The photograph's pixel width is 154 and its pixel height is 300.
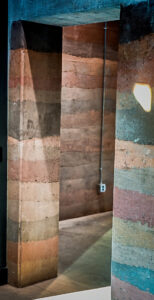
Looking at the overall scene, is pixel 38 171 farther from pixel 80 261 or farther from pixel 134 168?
pixel 134 168

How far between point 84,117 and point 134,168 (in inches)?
186

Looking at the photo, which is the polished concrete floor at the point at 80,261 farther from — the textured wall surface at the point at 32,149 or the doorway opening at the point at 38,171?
the textured wall surface at the point at 32,149

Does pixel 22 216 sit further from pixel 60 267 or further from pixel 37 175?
pixel 60 267

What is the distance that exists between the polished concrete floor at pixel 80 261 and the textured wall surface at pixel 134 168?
1.46 meters

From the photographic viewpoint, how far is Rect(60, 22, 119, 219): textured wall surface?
8.77 meters

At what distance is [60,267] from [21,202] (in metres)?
1.28

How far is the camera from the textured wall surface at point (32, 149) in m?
5.83

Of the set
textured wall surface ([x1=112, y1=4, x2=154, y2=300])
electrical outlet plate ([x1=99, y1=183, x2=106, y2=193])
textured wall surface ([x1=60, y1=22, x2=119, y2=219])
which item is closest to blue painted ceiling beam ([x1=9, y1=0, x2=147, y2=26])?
textured wall surface ([x1=112, y1=4, x2=154, y2=300])

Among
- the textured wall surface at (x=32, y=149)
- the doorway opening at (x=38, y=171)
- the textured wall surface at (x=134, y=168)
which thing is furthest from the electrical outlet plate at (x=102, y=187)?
the textured wall surface at (x=134, y=168)

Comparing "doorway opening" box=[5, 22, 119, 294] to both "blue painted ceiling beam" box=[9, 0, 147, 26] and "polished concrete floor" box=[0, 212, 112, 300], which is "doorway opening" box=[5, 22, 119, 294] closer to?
"polished concrete floor" box=[0, 212, 112, 300]

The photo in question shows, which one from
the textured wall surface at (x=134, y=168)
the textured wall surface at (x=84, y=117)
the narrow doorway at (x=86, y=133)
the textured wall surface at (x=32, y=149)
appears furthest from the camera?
the textured wall surface at (x=84, y=117)

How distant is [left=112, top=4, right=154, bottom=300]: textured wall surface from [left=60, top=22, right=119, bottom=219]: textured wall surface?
13.9 feet

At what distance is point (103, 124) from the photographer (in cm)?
945

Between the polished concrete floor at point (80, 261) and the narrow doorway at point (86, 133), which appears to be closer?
the polished concrete floor at point (80, 261)
